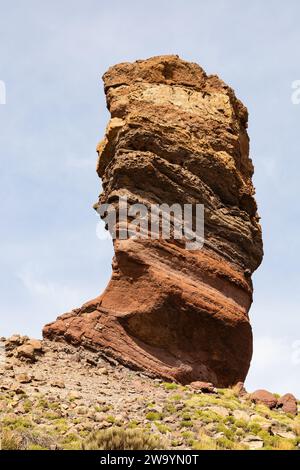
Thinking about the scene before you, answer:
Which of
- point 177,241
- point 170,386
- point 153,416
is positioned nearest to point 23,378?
point 153,416

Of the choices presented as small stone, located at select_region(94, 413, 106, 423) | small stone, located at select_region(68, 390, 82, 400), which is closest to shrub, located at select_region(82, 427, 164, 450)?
small stone, located at select_region(94, 413, 106, 423)

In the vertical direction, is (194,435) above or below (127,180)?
below

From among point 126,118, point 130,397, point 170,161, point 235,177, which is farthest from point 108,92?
point 130,397

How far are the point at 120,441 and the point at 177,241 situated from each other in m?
11.9

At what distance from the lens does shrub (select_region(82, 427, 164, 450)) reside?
51.6 ft

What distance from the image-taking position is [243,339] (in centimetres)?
2648

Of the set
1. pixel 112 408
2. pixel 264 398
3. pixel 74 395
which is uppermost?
pixel 264 398

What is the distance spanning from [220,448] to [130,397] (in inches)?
213

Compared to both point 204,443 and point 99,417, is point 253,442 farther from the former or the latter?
point 99,417

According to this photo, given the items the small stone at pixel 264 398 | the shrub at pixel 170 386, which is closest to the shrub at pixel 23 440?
the shrub at pixel 170 386

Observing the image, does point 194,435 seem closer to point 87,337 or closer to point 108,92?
point 87,337

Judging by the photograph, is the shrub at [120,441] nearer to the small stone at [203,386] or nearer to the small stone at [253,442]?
the small stone at [253,442]

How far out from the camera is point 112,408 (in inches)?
772

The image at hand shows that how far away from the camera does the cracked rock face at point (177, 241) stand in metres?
24.9
